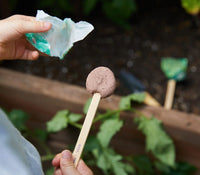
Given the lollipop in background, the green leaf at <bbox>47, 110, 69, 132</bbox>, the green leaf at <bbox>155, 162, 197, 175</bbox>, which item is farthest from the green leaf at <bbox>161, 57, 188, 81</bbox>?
the green leaf at <bbox>47, 110, 69, 132</bbox>

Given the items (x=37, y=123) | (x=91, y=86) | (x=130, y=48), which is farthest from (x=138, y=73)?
(x=91, y=86)

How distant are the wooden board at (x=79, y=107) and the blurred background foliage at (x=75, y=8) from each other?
369 mm

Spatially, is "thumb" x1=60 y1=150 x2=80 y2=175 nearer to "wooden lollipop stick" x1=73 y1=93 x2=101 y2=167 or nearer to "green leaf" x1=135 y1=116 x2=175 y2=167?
"wooden lollipop stick" x1=73 y1=93 x2=101 y2=167

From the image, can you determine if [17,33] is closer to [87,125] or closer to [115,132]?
[87,125]

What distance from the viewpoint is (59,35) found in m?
0.51

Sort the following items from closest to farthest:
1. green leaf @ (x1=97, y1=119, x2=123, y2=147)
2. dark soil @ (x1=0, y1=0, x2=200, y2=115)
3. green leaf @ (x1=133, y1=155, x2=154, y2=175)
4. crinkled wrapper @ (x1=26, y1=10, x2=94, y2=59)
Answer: crinkled wrapper @ (x1=26, y1=10, x2=94, y2=59) → green leaf @ (x1=97, y1=119, x2=123, y2=147) → green leaf @ (x1=133, y1=155, x2=154, y2=175) → dark soil @ (x1=0, y1=0, x2=200, y2=115)

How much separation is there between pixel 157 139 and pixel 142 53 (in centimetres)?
49

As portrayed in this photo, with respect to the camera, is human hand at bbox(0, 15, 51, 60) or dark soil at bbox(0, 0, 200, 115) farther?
dark soil at bbox(0, 0, 200, 115)

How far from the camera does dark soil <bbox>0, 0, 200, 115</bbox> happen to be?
1.05 metres

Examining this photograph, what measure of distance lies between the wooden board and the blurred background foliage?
0.37 metres

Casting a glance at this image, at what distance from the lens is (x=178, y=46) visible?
3.72ft

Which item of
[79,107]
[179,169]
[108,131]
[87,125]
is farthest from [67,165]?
[179,169]

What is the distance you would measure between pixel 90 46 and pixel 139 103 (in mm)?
421

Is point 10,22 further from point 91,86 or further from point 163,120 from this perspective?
point 163,120
